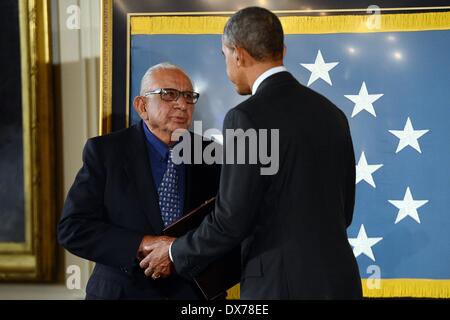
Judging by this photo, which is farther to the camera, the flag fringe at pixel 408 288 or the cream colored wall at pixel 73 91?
the cream colored wall at pixel 73 91

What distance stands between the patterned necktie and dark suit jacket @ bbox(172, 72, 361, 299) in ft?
1.60

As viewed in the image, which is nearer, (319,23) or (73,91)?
(319,23)

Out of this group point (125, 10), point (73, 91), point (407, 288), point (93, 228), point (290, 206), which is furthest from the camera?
point (73, 91)

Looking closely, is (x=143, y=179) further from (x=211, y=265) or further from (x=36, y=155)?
(x=36, y=155)

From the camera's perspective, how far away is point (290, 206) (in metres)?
1.78

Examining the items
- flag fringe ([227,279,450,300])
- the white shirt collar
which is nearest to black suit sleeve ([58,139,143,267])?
the white shirt collar

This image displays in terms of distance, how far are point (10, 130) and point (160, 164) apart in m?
1.01

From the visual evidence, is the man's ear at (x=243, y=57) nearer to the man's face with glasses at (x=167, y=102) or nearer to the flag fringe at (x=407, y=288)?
the man's face with glasses at (x=167, y=102)

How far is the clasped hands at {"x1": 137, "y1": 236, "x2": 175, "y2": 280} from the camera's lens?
7.06ft

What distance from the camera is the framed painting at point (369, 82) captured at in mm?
2797

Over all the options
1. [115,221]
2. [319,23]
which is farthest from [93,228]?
[319,23]

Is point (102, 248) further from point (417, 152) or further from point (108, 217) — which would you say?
point (417, 152)

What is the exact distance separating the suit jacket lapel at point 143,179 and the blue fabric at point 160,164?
34mm

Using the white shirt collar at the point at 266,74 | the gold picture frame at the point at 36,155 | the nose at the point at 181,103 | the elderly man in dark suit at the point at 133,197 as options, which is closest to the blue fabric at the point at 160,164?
the elderly man in dark suit at the point at 133,197
